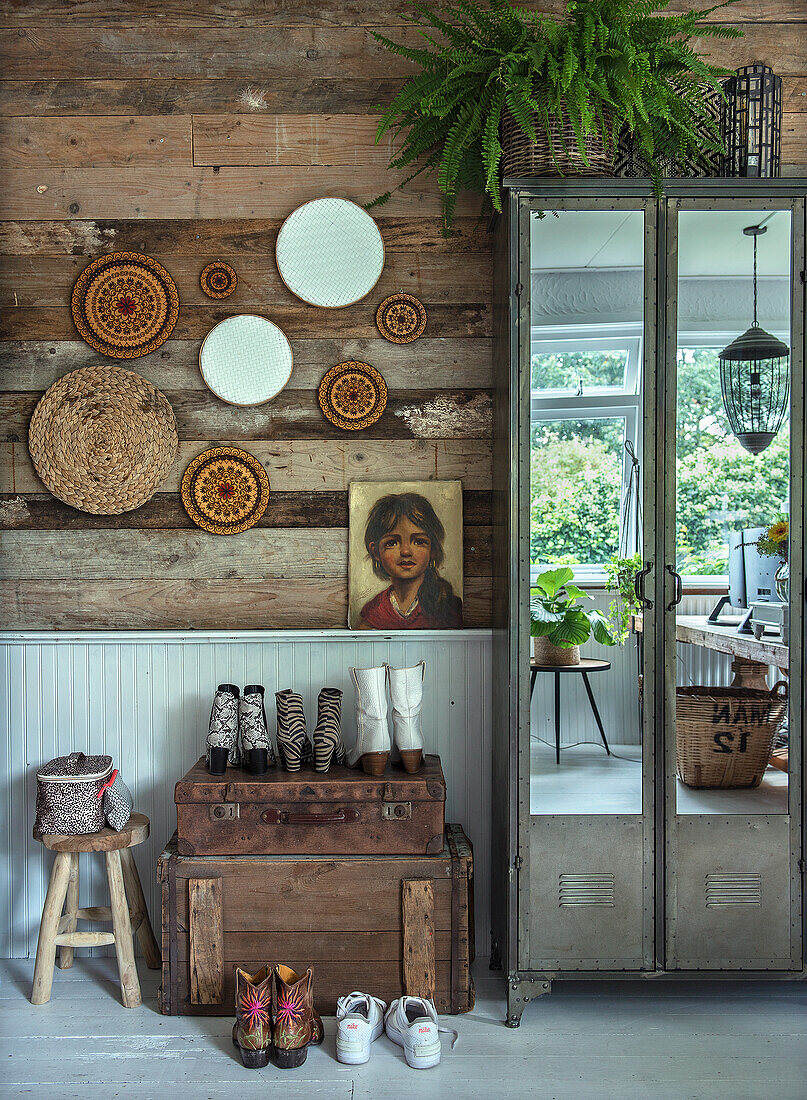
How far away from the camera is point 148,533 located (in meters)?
2.60

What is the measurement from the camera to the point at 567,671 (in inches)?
84.8

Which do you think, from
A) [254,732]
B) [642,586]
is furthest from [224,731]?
[642,586]

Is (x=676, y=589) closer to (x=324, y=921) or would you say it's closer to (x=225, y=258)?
(x=324, y=921)

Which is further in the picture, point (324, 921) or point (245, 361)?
point (245, 361)

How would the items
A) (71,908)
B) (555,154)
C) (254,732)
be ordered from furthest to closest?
(71,908), (254,732), (555,154)

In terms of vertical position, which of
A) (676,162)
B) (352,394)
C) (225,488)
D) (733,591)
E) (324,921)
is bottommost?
(324,921)

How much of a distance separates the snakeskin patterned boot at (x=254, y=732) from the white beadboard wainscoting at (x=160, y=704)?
226 mm

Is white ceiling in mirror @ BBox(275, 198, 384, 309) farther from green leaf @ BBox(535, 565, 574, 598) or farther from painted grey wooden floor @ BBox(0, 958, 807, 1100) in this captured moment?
painted grey wooden floor @ BBox(0, 958, 807, 1100)

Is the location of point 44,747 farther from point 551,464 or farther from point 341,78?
point 341,78

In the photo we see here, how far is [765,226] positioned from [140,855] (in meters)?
2.41

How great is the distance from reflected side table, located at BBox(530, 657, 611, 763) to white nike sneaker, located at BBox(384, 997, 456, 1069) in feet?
2.19

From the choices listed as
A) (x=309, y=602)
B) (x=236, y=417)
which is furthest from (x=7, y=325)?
(x=309, y=602)

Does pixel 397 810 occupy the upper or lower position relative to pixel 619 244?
lower

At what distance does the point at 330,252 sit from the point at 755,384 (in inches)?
48.9
